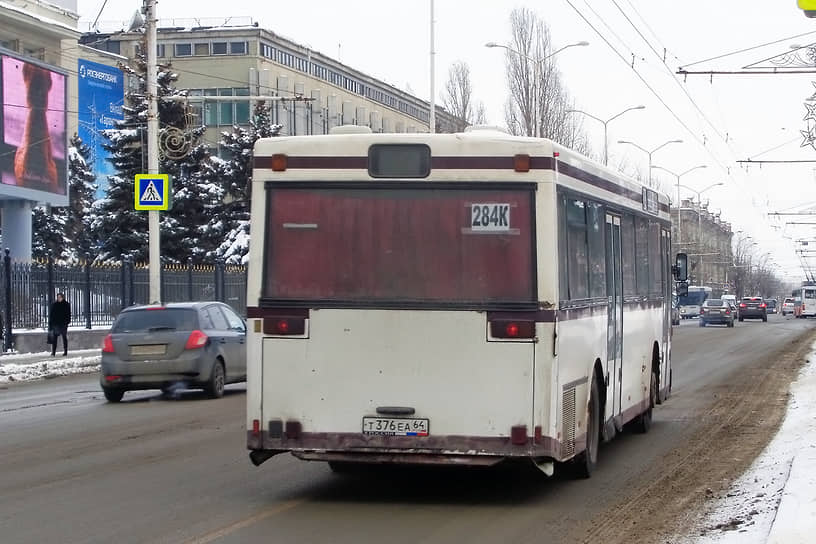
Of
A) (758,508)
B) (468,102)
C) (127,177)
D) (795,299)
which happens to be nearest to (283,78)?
(468,102)

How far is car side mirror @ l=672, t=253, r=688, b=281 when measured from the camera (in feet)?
58.7

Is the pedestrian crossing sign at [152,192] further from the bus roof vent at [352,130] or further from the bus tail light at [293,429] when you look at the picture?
the bus tail light at [293,429]

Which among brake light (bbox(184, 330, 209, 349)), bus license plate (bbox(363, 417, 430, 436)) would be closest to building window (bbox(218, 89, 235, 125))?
brake light (bbox(184, 330, 209, 349))

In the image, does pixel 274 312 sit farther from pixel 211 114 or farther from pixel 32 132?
pixel 211 114

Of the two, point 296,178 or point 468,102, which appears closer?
point 296,178

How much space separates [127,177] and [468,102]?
56.8 ft

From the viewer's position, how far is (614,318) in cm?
1248

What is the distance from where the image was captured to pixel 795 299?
11138 centimetres

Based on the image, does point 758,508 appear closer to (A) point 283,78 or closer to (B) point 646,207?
(B) point 646,207

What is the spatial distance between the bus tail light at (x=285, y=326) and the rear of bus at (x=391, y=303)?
0.03 ft

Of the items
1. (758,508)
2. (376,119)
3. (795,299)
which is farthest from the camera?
(795,299)

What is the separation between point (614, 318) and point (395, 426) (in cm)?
354

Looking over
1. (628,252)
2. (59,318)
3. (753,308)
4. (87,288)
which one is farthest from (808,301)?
(628,252)

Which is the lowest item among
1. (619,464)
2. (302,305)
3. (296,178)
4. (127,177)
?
(619,464)
